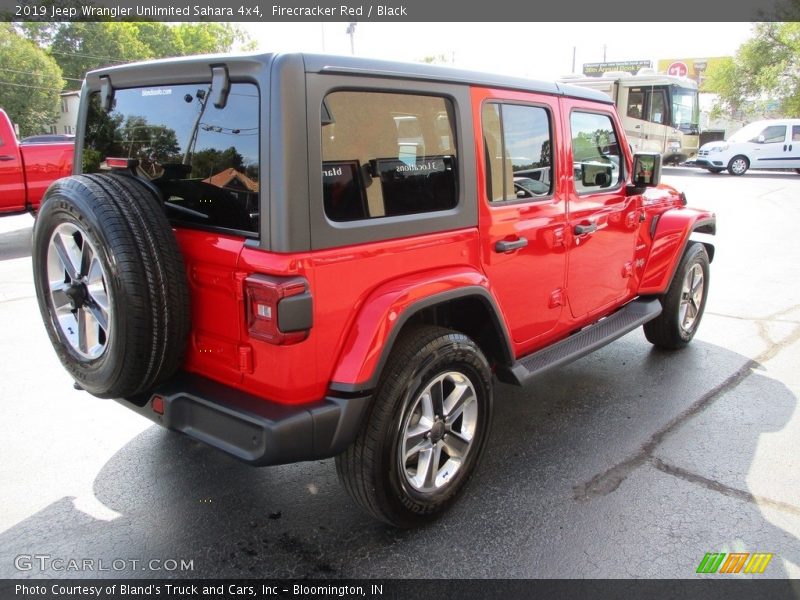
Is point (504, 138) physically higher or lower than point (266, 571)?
higher

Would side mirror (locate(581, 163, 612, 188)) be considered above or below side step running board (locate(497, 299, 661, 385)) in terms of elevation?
above

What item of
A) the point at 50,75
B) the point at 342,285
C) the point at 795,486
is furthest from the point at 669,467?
the point at 50,75

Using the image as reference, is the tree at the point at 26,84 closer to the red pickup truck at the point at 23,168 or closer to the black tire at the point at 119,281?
the red pickup truck at the point at 23,168

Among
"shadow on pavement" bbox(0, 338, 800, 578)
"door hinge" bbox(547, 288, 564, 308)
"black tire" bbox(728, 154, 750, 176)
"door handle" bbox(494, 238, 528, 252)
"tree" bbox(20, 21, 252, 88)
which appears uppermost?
"tree" bbox(20, 21, 252, 88)

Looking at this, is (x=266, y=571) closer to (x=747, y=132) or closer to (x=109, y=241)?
(x=109, y=241)

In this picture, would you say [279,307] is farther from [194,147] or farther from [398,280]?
[194,147]

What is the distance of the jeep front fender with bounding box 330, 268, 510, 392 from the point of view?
231 centimetres

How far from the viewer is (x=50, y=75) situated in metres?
39.3

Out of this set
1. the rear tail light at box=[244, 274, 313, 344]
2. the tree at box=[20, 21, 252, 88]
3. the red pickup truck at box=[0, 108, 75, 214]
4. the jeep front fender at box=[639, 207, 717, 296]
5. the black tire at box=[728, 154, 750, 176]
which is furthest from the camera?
the tree at box=[20, 21, 252, 88]

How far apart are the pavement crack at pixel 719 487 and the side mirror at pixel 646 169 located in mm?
1854

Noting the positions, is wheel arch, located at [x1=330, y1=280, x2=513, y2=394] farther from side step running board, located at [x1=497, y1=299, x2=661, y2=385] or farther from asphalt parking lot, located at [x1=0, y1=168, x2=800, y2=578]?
asphalt parking lot, located at [x1=0, y1=168, x2=800, y2=578]

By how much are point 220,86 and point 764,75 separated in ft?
135

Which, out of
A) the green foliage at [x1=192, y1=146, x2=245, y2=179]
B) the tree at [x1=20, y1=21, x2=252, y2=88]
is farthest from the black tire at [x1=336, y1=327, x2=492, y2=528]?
the tree at [x1=20, y1=21, x2=252, y2=88]

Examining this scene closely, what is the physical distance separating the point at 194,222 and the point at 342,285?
2.28ft
